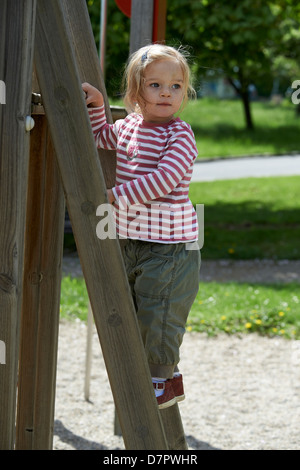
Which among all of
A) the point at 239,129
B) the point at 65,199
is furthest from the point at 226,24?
the point at 239,129

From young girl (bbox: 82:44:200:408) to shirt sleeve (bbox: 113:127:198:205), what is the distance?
20 mm

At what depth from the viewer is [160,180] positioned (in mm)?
2213

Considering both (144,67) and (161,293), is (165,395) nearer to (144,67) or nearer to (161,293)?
(161,293)

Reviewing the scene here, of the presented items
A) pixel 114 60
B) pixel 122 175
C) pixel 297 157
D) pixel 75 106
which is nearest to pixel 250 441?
pixel 122 175

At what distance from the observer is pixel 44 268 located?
8.14 feet

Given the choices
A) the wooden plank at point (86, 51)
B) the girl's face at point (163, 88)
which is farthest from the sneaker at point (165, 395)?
the girl's face at point (163, 88)

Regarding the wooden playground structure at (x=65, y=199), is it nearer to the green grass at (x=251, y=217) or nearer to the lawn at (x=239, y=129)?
the green grass at (x=251, y=217)

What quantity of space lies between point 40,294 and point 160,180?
2.02 ft

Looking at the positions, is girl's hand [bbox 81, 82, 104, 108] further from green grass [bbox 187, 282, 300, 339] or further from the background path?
the background path

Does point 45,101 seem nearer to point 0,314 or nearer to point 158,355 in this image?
point 0,314

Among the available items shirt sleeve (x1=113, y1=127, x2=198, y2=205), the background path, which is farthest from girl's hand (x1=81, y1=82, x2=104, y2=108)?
the background path

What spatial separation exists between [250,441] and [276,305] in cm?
244

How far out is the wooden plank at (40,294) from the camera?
7.97ft

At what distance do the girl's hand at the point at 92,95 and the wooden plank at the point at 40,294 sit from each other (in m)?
0.19
